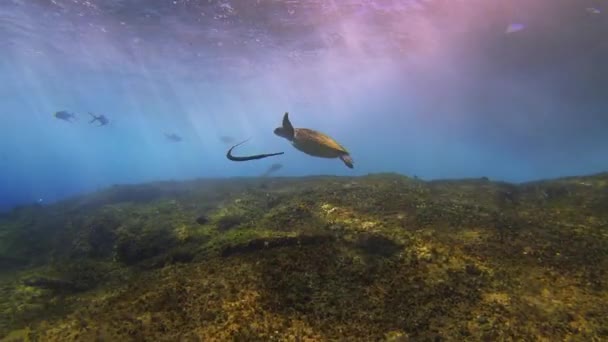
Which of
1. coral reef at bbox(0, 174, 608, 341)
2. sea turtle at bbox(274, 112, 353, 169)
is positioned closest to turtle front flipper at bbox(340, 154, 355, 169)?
sea turtle at bbox(274, 112, 353, 169)

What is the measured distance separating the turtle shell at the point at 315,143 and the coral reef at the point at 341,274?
96 centimetres

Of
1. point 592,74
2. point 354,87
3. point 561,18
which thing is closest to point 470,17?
point 561,18

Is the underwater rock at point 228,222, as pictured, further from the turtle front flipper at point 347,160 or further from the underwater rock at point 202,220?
the turtle front flipper at point 347,160

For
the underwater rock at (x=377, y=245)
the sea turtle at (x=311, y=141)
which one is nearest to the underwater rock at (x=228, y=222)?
the sea turtle at (x=311, y=141)

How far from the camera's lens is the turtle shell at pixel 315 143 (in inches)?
258

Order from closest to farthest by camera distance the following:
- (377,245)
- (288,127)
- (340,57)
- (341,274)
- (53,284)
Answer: (341,274) → (377,245) → (53,284) → (288,127) → (340,57)

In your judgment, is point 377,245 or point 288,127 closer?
point 377,245

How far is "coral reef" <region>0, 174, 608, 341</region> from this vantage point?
10.6ft

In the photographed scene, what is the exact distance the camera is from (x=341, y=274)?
13.3 feet

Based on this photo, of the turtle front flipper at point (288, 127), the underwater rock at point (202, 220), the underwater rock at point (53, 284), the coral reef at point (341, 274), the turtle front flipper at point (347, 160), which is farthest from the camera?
the turtle front flipper at point (347, 160)

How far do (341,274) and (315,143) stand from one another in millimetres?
3046

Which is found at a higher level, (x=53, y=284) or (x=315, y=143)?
(x=315, y=143)

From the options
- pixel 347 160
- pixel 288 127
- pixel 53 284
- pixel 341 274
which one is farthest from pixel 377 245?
pixel 53 284

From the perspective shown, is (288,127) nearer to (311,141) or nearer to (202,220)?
(311,141)
